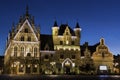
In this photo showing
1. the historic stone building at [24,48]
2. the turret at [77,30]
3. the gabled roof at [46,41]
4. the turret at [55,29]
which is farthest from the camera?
the turret at [77,30]

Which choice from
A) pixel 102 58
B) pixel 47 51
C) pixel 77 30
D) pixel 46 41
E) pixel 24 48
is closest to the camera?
pixel 24 48

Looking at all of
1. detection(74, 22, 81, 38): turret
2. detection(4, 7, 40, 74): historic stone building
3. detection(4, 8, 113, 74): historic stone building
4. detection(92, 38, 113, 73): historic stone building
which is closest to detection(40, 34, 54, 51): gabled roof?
detection(4, 8, 113, 74): historic stone building

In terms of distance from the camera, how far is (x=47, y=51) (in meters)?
88.0

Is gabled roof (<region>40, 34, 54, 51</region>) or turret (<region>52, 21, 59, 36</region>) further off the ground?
turret (<region>52, 21, 59, 36</region>)

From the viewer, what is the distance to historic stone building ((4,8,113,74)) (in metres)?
83.6

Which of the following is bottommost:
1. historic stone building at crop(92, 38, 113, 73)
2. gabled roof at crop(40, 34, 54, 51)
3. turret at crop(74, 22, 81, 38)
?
historic stone building at crop(92, 38, 113, 73)

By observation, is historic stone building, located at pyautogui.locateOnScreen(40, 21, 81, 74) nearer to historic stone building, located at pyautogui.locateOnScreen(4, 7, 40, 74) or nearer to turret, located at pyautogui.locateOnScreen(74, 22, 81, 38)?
turret, located at pyautogui.locateOnScreen(74, 22, 81, 38)

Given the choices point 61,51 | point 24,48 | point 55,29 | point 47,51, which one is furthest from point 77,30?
point 24,48

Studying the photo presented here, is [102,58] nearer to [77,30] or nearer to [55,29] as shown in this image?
[77,30]

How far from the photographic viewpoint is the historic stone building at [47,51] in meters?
83.6

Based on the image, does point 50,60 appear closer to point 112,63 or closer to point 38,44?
point 38,44

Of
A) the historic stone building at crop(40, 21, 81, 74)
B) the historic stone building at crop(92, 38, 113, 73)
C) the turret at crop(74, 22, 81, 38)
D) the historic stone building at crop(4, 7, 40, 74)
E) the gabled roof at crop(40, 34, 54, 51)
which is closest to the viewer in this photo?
the historic stone building at crop(4, 7, 40, 74)

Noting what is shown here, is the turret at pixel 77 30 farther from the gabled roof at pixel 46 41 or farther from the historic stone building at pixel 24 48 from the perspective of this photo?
the historic stone building at pixel 24 48

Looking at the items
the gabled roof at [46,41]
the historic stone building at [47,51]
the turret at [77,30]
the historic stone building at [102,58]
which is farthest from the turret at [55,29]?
the historic stone building at [102,58]
